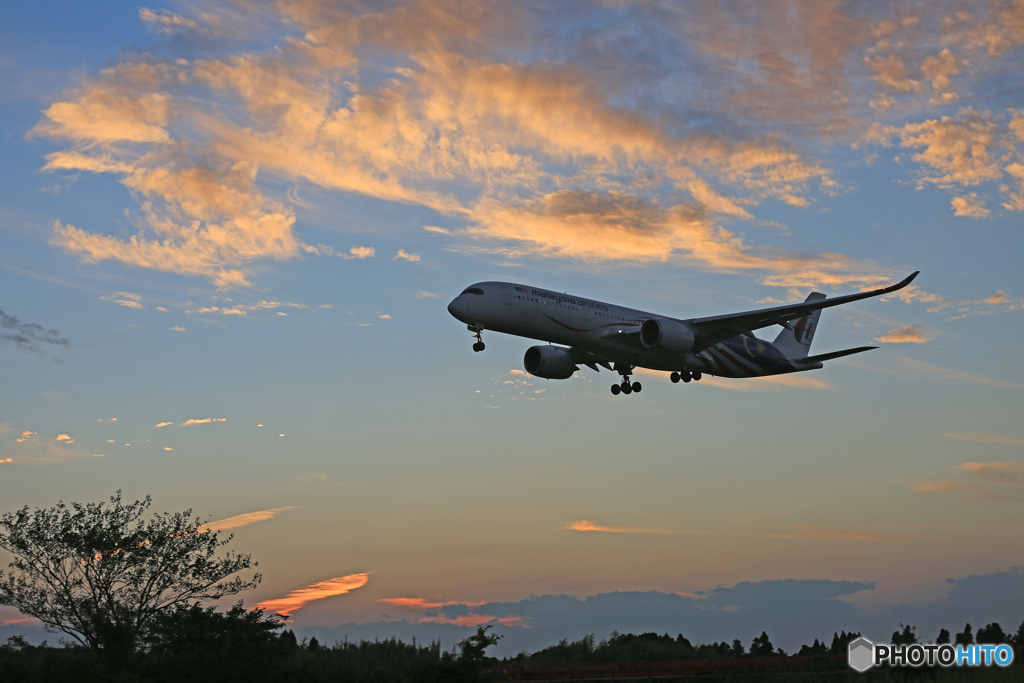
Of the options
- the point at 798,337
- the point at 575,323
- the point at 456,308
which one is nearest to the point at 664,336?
the point at 575,323

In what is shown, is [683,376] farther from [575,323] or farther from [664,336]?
[575,323]

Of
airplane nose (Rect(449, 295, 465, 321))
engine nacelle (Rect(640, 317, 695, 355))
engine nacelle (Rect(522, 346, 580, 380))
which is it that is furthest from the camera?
engine nacelle (Rect(522, 346, 580, 380))

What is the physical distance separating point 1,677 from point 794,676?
106ft

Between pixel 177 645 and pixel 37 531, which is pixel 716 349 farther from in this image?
pixel 37 531

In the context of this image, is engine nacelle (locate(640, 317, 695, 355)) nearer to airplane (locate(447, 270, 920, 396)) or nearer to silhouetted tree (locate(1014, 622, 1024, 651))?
airplane (locate(447, 270, 920, 396))

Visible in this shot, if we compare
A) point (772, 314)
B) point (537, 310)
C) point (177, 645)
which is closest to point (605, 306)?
point (537, 310)

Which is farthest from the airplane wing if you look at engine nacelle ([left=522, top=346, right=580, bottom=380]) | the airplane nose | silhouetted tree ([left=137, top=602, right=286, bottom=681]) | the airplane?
silhouetted tree ([left=137, top=602, right=286, bottom=681])

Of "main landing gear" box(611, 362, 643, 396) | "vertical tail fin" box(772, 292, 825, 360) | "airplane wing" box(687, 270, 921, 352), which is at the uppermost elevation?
"vertical tail fin" box(772, 292, 825, 360)

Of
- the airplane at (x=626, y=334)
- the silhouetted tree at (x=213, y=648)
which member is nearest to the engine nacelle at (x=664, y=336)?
the airplane at (x=626, y=334)

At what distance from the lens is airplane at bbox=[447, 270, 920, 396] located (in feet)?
129

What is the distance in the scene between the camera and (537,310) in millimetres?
40438

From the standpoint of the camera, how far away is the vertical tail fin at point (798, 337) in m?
57.3

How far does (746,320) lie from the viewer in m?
43.8

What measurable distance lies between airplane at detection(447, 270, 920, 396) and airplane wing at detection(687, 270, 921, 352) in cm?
5
